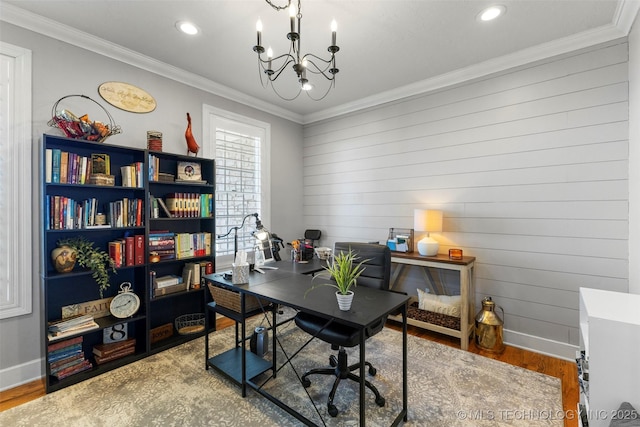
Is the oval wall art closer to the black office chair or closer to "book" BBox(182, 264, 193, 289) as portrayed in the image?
"book" BBox(182, 264, 193, 289)

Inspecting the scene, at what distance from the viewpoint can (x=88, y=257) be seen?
7.76 ft

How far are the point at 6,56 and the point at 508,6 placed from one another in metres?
3.73

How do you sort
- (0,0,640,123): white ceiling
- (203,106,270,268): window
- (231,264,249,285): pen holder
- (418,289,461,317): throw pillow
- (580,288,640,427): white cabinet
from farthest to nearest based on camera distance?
(203,106,270,268): window
(418,289,461,317): throw pillow
(231,264,249,285): pen holder
(0,0,640,123): white ceiling
(580,288,640,427): white cabinet

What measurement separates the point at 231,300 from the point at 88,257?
1.30 m

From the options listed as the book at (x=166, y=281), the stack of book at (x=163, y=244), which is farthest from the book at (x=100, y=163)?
the book at (x=166, y=281)

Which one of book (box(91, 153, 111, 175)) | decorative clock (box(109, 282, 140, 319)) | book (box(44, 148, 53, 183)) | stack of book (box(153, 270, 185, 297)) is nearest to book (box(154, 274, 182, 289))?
stack of book (box(153, 270, 185, 297))

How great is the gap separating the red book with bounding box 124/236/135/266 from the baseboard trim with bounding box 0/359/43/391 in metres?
0.96

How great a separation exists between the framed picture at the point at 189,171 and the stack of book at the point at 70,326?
146cm

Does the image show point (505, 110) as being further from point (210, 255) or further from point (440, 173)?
point (210, 255)

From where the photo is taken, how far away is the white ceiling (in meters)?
2.09

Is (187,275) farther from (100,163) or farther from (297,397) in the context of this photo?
(297,397)

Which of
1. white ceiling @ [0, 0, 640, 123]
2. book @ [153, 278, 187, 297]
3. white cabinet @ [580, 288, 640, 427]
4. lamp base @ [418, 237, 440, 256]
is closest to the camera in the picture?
white cabinet @ [580, 288, 640, 427]

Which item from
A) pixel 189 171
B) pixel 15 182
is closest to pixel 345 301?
pixel 189 171

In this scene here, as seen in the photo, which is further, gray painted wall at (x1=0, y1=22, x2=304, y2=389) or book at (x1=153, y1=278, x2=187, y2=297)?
book at (x1=153, y1=278, x2=187, y2=297)
